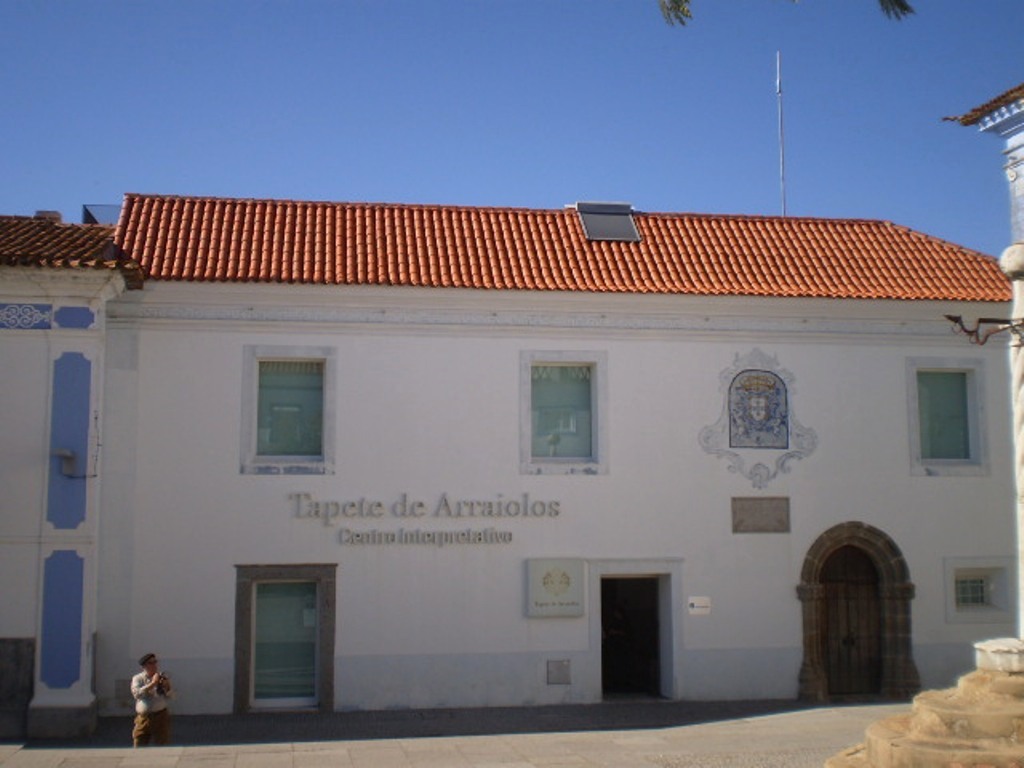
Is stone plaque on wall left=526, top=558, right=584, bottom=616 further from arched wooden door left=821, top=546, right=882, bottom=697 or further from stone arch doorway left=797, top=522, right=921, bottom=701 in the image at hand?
arched wooden door left=821, top=546, right=882, bottom=697

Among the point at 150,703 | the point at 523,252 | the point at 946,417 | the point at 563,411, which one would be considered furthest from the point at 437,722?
the point at 946,417

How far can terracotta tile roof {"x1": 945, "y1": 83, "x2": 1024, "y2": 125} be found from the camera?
15843mm

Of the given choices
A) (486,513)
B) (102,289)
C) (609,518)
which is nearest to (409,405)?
(486,513)

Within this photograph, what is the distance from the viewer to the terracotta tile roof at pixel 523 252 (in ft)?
54.1

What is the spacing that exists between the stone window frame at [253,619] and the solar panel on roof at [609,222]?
22.0 ft

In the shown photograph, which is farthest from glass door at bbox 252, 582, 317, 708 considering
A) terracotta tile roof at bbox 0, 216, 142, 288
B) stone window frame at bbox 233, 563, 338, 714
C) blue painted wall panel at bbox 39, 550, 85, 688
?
terracotta tile roof at bbox 0, 216, 142, 288

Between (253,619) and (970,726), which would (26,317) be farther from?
(970,726)

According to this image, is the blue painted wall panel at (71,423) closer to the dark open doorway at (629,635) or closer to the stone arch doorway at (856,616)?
the dark open doorway at (629,635)

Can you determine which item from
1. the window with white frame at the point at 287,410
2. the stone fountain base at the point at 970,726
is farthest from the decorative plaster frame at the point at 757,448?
the stone fountain base at the point at 970,726

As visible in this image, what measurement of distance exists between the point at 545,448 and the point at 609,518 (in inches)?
53.5

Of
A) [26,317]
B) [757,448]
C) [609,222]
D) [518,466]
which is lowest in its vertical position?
[518,466]

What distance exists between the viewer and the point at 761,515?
16.9m

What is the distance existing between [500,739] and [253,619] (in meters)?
4.05

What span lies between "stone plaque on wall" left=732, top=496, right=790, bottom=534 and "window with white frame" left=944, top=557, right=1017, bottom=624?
2.62 meters
